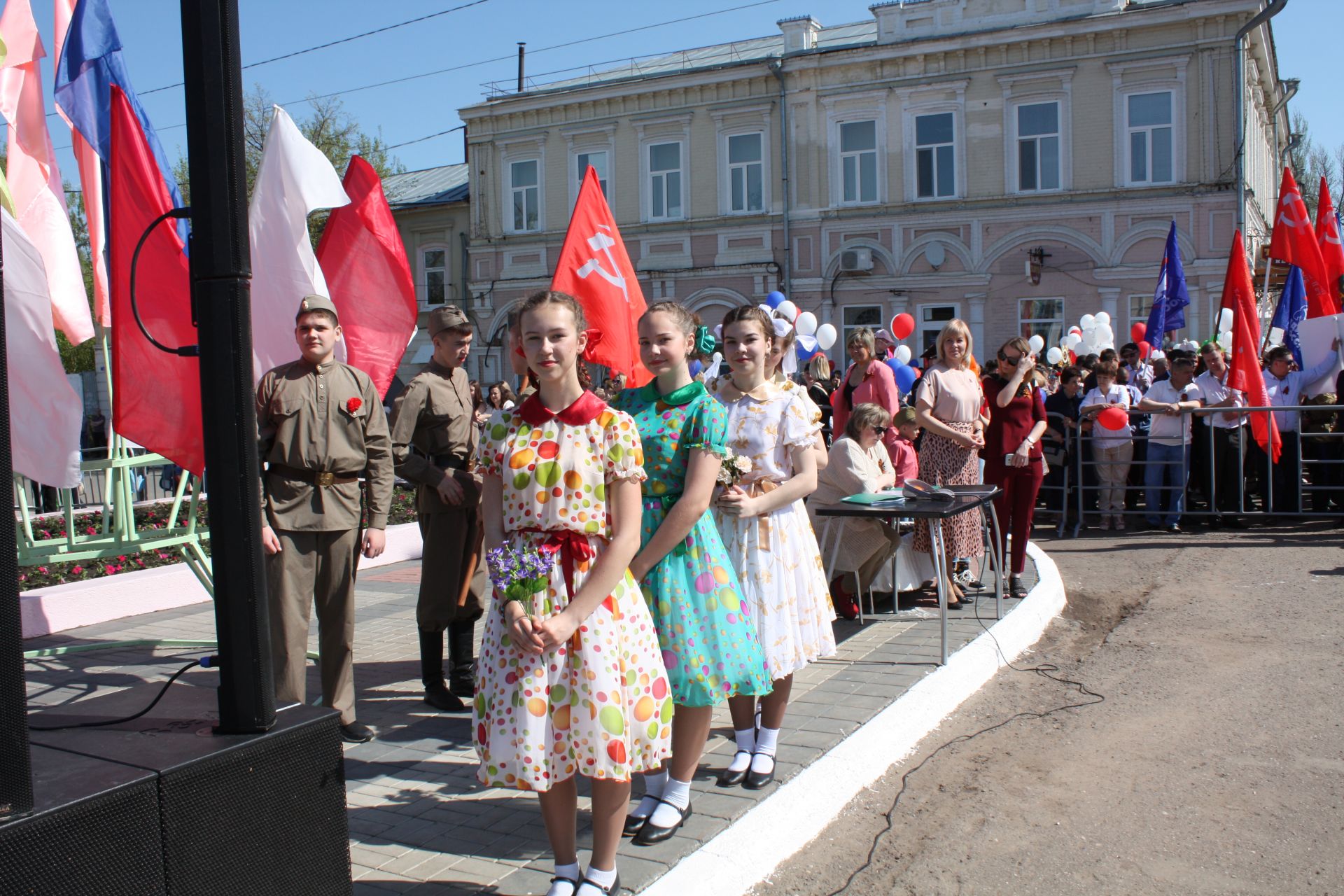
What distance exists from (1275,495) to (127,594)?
10905mm

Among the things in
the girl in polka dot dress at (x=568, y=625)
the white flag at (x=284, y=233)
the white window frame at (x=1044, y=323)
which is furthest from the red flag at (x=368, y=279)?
the white window frame at (x=1044, y=323)

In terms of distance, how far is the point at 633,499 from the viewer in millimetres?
3273

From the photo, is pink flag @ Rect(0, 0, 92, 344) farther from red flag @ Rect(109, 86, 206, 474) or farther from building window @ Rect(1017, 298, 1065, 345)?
building window @ Rect(1017, 298, 1065, 345)

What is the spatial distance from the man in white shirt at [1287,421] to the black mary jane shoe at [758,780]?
884 cm

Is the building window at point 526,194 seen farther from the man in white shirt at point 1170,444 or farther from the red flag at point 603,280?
the red flag at point 603,280

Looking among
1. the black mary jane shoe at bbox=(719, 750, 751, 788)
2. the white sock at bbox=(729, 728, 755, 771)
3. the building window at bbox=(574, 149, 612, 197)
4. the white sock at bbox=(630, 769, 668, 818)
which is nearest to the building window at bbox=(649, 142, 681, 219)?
the building window at bbox=(574, 149, 612, 197)

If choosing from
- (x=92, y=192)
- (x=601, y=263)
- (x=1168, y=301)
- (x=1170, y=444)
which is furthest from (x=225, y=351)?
(x=1168, y=301)

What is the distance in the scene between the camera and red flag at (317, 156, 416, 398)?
6449 mm

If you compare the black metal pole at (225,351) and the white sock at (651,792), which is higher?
the black metal pole at (225,351)

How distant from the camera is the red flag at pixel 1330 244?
15070mm

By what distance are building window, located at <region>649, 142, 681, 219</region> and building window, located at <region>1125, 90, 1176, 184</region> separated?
1081cm

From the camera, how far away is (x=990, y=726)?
17.7 ft

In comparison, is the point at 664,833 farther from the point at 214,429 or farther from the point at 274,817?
the point at 214,429

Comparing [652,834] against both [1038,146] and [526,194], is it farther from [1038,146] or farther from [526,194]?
[526,194]
